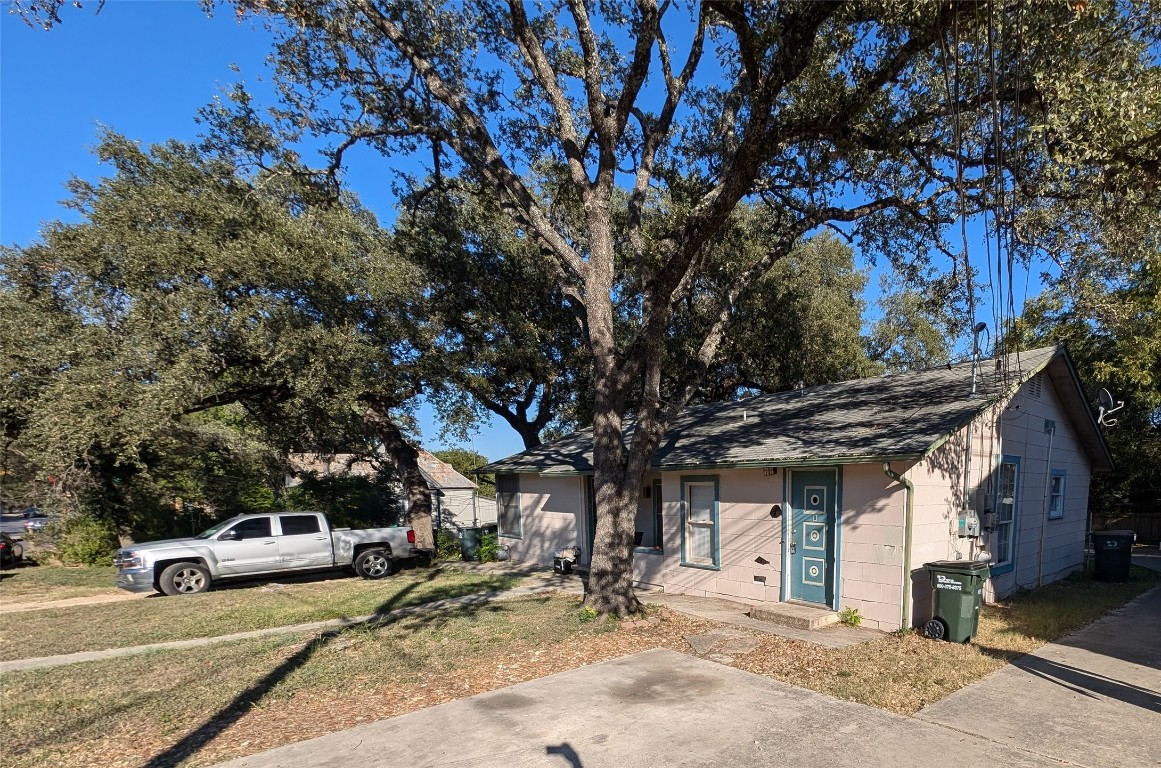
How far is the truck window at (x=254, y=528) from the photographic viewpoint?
43.6 ft

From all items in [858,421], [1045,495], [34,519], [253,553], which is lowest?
[34,519]

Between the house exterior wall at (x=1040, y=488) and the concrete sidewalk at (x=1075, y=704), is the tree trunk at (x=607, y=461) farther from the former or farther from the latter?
A: the house exterior wall at (x=1040, y=488)

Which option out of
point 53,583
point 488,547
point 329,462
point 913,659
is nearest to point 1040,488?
point 913,659

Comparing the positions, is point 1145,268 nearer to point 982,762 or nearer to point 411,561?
point 982,762

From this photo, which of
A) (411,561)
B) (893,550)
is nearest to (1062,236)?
(893,550)

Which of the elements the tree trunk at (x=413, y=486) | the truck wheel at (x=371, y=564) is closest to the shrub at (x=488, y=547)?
the tree trunk at (x=413, y=486)

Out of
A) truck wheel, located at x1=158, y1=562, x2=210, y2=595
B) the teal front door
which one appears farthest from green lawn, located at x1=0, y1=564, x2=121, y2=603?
the teal front door

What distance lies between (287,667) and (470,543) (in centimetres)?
1013

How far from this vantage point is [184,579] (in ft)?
41.5

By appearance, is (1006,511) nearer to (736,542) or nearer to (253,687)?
(736,542)

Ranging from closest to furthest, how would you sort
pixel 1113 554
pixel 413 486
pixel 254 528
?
pixel 1113 554
pixel 254 528
pixel 413 486

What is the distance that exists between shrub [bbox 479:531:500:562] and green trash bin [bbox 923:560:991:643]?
11507mm

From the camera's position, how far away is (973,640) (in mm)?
7898

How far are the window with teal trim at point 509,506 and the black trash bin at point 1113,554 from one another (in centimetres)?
1257
